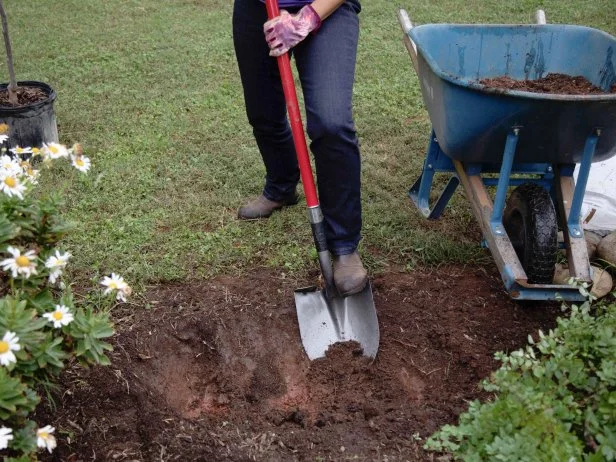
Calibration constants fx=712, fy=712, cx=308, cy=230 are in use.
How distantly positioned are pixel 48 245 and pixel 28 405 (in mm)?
573

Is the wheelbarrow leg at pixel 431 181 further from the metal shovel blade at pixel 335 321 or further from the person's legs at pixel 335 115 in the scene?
the metal shovel blade at pixel 335 321

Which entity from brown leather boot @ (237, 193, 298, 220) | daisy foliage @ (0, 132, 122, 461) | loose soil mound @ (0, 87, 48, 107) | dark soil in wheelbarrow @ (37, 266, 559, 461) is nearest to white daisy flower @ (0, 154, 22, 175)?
daisy foliage @ (0, 132, 122, 461)

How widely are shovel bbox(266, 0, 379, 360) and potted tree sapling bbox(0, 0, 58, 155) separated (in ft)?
7.14

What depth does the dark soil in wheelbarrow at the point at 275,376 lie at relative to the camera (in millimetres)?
2529

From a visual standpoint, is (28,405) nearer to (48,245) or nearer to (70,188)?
(48,245)

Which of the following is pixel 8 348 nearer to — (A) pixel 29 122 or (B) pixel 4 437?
(B) pixel 4 437

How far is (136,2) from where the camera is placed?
318 inches

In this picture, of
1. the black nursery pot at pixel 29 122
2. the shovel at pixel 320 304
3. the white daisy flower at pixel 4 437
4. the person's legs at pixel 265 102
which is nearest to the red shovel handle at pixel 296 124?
the shovel at pixel 320 304

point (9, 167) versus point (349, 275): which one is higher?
point (9, 167)

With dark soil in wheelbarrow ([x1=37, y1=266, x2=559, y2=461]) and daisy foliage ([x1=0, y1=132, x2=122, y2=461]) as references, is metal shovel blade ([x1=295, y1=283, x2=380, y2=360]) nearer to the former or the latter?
dark soil in wheelbarrow ([x1=37, y1=266, x2=559, y2=461])

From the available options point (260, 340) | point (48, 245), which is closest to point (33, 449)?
point (48, 245)

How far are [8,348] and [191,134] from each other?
3.28 m

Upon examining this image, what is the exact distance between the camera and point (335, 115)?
2908mm

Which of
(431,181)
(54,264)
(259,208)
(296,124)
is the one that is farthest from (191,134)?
(54,264)
